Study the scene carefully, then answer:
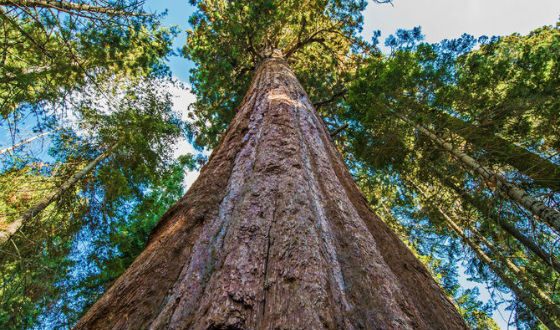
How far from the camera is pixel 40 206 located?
5516mm

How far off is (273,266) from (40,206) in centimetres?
654

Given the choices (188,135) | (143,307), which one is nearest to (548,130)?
(143,307)

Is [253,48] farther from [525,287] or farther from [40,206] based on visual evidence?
[525,287]

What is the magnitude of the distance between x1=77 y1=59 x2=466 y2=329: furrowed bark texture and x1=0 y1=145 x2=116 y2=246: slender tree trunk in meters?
4.37

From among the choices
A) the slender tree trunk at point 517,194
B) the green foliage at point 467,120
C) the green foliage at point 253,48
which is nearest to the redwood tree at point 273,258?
the slender tree trunk at point 517,194

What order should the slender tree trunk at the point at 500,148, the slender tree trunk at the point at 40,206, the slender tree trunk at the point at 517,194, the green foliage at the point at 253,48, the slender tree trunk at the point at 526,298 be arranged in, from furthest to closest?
the green foliage at the point at 253,48 < the slender tree trunk at the point at 40,206 < the slender tree trunk at the point at 500,148 < the slender tree trunk at the point at 526,298 < the slender tree trunk at the point at 517,194

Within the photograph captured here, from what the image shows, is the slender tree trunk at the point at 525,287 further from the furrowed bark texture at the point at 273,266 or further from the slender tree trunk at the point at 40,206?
the slender tree trunk at the point at 40,206

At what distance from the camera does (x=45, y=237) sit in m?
4.28

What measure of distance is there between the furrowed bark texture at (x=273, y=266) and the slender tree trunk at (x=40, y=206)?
4.37 meters

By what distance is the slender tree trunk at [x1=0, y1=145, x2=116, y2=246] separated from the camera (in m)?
4.72

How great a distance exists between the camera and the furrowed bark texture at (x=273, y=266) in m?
0.93

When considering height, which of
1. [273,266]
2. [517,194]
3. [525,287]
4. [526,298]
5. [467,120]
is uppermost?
[467,120]

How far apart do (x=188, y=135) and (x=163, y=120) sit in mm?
931

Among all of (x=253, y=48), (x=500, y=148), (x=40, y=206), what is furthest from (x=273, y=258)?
(x=253, y=48)
